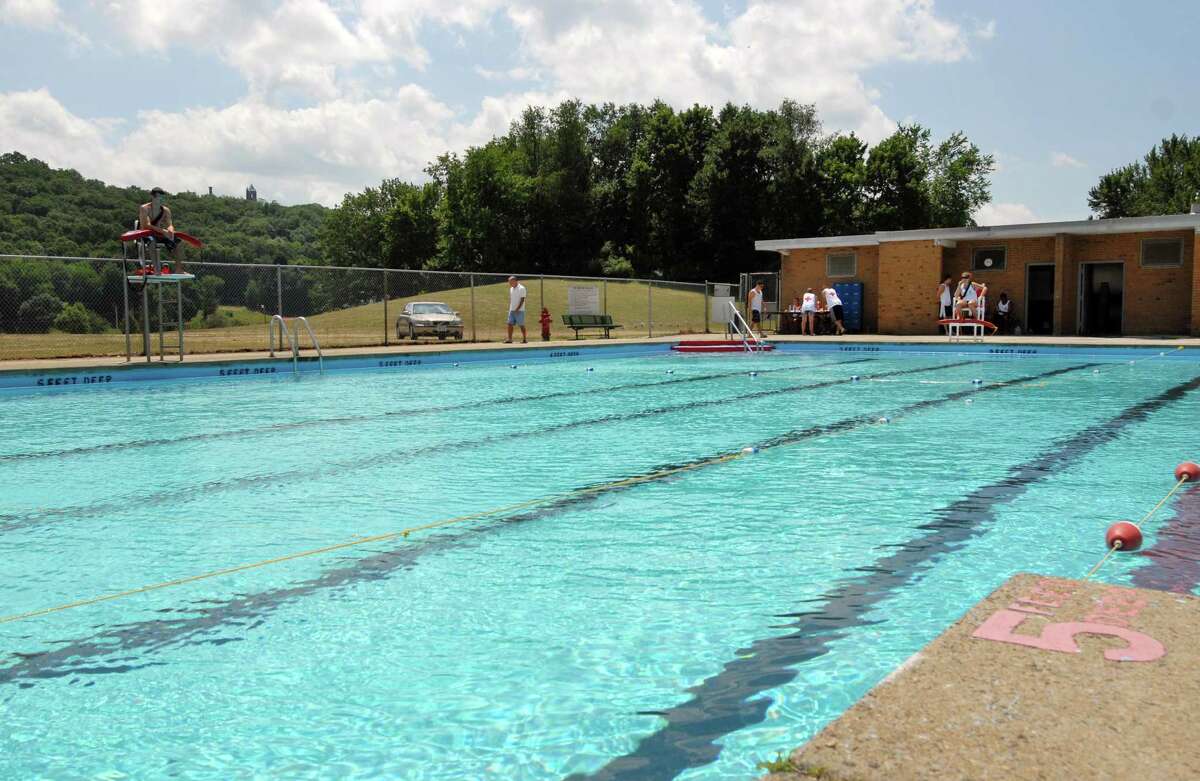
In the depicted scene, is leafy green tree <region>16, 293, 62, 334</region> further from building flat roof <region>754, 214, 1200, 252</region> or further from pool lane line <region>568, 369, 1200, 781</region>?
building flat roof <region>754, 214, 1200, 252</region>

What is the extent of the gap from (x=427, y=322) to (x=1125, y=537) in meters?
22.2

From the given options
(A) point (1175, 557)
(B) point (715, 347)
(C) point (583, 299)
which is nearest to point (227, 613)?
(A) point (1175, 557)

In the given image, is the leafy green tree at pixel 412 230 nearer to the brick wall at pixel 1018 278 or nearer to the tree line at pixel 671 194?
the tree line at pixel 671 194

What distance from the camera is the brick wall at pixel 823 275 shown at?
29281 mm

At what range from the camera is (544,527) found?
5.43 m

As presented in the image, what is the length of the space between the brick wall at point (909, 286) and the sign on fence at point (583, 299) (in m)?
8.98

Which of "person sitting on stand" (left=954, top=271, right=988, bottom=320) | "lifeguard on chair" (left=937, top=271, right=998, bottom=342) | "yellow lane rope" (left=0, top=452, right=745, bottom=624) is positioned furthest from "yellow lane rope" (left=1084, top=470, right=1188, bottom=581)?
"person sitting on stand" (left=954, top=271, right=988, bottom=320)

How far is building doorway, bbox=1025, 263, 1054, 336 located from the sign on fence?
12762mm

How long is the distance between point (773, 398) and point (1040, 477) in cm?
588

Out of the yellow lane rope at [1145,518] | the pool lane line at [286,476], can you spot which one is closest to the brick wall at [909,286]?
the pool lane line at [286,476]

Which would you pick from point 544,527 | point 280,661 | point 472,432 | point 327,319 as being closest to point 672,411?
point 472,432

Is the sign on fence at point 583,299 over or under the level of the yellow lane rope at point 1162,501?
over

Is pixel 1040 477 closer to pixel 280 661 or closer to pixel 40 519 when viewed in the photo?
pixel 280 661

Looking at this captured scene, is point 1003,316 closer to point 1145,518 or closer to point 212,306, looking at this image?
point 212,306
